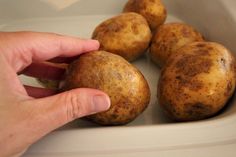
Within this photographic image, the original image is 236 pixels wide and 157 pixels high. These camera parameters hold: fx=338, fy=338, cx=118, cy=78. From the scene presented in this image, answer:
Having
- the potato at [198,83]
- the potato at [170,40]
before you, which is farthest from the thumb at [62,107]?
the potato at [170,40]

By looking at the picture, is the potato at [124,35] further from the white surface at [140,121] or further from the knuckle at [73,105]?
the knuckle at [73,105]

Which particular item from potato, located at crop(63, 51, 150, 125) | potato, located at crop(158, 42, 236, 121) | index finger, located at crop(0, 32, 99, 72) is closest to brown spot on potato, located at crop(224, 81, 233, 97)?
potato, located at crop(158, 42, 236, 121)

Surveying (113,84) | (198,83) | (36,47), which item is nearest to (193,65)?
(198,83)

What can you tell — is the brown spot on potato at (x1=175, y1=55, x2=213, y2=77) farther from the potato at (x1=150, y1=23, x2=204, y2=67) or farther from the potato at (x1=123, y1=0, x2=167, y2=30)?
the potato at (x1=123, y1=0, x2=167, y2=30)

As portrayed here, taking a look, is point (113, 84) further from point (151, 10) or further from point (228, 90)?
point (151, 10)

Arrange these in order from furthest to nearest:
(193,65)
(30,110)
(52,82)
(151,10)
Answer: (151,10), (52,82), (193,65), (30,110)

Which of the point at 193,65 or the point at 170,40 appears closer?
the point at 193,65

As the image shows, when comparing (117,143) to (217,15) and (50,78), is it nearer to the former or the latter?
(50,78)

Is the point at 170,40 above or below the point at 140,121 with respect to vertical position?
above
